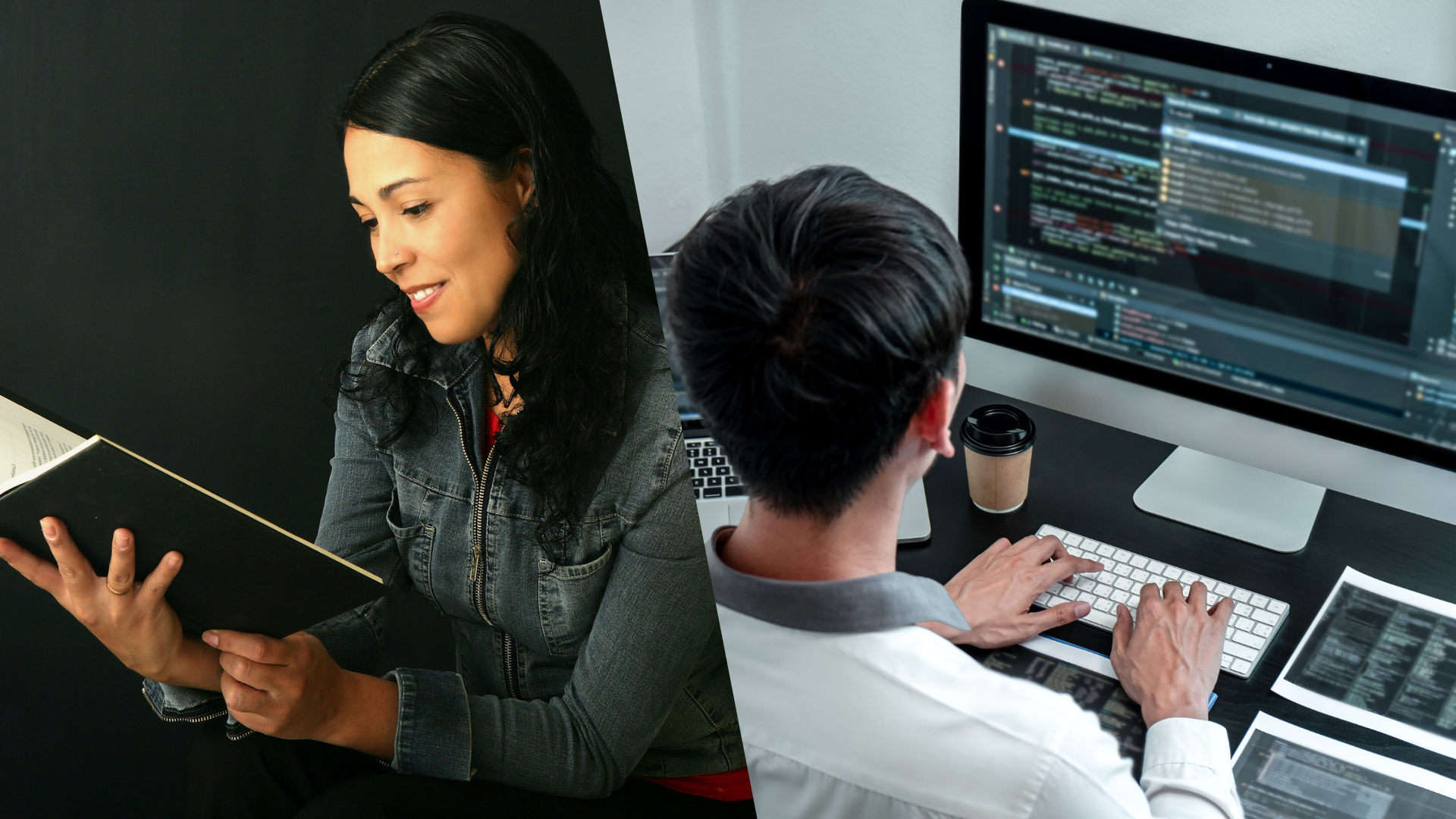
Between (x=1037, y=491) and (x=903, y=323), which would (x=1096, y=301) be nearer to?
(x=1037, y=491)

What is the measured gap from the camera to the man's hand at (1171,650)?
708mm

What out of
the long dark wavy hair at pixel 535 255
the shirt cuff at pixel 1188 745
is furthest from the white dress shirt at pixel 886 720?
the long dark wavy hair at pixel 535 255

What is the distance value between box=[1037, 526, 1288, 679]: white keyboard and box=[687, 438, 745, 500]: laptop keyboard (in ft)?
0.98

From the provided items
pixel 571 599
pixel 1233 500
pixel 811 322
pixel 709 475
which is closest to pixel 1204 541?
pixel 1233 500

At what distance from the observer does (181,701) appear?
184mm

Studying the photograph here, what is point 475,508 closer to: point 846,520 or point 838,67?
point 846,520

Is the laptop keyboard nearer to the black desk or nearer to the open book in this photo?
the black desk

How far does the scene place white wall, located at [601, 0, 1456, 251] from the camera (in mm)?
787

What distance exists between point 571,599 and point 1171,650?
632mm

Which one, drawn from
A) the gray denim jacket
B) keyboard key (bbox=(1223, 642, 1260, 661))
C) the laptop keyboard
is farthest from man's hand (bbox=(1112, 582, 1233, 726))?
the gray denim jacket

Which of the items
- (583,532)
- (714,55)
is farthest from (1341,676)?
(714,55)

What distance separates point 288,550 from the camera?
0.57 ft

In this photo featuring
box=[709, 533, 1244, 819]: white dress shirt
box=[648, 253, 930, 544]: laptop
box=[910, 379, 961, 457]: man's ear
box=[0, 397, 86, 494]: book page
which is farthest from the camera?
box=[648, 253, 930, 544]: laptop

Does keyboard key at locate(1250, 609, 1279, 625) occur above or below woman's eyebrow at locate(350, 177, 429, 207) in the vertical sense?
below
